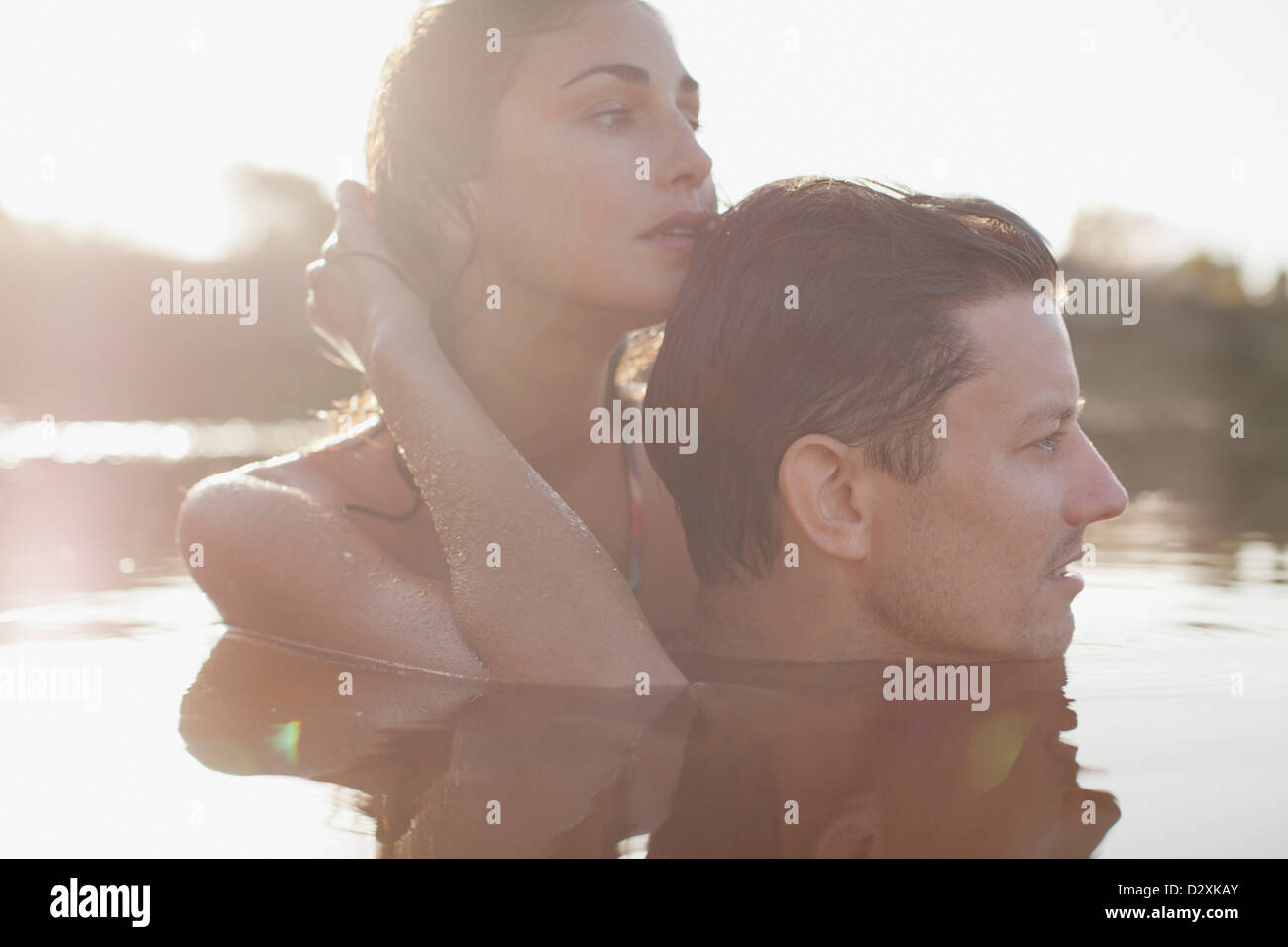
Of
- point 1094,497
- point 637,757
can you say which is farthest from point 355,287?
point 1094,497

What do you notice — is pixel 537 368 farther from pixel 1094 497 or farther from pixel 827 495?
pixel 1094 497

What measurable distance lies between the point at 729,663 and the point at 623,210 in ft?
4.08

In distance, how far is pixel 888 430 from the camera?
9.05ft

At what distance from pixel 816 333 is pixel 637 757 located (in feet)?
3.76

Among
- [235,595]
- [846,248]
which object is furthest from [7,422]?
[846,248]

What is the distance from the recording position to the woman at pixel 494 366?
9.46ft

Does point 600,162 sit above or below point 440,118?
below

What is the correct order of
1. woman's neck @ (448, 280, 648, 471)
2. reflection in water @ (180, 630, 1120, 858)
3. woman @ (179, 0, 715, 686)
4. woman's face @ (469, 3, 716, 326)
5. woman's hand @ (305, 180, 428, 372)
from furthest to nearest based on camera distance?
woman's neck @ (448, 280, 648, 471) → woman's hand @ (305, 180, 428, 372) → woman's face @ (469, 3, 716, 326) → woman @ (179, 0, 715, 686) → reflection in water @ (180, 630, 1120, 858)

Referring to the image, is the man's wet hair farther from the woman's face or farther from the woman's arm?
the woman's arm

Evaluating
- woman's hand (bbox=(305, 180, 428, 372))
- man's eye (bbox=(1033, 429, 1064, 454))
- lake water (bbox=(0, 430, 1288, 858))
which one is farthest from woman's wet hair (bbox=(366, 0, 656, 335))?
man's eye (bbox=(1033, 429, 1064, 454))

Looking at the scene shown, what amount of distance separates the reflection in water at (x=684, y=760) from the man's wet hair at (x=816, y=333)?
1.57 feet

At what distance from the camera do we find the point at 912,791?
195 cm

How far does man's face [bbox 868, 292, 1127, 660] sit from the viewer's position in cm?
275

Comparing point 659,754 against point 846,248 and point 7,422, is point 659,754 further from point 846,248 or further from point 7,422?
point 7,422
